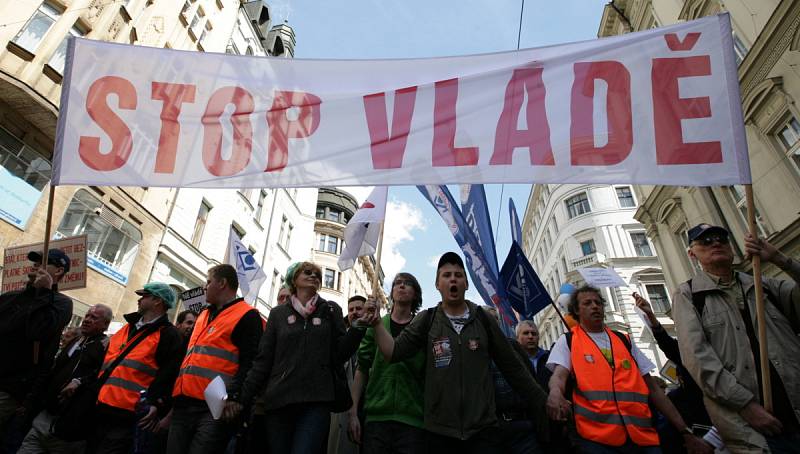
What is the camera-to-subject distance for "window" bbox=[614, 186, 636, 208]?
1261 inches

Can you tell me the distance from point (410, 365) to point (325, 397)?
0.63 metres

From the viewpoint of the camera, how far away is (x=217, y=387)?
9.59 feet

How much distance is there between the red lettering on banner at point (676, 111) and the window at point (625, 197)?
1259 inches

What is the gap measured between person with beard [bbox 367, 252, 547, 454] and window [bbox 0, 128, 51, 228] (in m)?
12.0

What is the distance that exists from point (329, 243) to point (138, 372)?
3198cm

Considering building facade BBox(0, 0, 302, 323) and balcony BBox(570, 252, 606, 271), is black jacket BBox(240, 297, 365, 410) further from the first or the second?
balcony BBox(570, 252, 606, 271)

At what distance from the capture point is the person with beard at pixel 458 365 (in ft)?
8.31

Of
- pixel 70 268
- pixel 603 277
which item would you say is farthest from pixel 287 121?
pixel 603 277

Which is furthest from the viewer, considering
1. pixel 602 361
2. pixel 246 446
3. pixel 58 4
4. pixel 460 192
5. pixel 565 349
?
pixel 58 4

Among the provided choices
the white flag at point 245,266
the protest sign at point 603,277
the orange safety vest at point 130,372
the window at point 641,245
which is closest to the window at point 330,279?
the window at point 641,245

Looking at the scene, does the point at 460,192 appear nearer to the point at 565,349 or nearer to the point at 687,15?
the point at 565,349

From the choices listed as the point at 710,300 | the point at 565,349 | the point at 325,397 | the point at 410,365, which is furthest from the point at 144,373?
the point at 710,300

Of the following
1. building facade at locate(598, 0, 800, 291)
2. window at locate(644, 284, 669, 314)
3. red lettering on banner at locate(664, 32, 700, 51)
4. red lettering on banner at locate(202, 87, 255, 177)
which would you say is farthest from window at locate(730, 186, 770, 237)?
window at locate(644, 284, 669, 314)

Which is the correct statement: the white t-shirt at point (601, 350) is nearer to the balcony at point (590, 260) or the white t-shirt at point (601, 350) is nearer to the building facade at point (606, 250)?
the building facade at point (606, 250)
